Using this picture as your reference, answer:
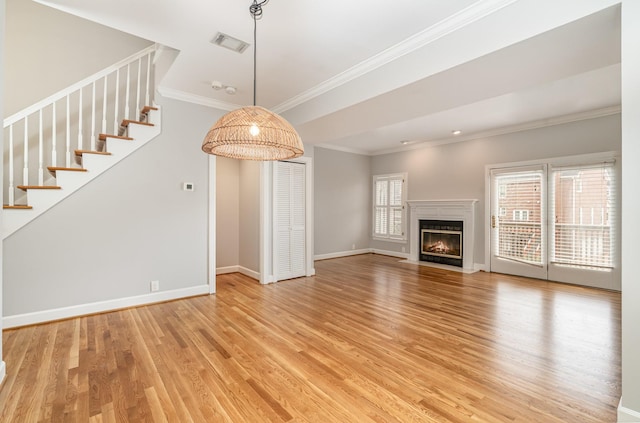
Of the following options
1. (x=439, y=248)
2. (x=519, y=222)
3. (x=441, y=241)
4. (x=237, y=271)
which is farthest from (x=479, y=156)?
(x=237, y=271)

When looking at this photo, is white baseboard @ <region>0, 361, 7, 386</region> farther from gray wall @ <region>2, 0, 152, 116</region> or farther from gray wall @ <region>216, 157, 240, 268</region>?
gray wall @ <region>216, 157, 240, 268</region>

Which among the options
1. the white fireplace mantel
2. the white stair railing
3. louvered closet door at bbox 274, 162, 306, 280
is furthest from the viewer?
the white fireplace mantel

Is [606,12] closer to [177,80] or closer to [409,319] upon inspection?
[409,319]

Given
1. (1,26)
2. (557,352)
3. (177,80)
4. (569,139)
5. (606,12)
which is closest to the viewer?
(606,12)

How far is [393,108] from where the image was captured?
345 centimetres

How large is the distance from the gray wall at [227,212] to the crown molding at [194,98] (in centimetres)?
131

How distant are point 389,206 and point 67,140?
6560 millimetres

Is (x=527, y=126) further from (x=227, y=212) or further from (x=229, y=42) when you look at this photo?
(x=227, y=212)

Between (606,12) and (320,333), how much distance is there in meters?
3.31

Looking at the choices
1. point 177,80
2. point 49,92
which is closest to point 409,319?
point 177,80

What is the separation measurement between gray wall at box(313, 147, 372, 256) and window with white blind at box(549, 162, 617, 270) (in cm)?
419

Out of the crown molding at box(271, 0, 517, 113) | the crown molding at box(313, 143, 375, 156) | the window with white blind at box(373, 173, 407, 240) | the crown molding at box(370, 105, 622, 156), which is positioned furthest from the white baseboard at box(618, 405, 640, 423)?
the crown molding at box(313, 143, 375, 156)

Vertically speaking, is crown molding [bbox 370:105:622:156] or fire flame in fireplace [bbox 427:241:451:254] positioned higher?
crown molding [bbox 370:105:622:156]

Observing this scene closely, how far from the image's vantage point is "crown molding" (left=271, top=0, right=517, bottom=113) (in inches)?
88.4
